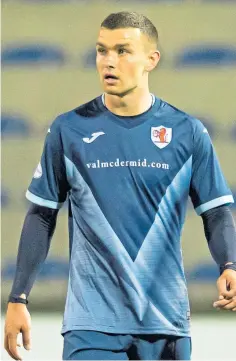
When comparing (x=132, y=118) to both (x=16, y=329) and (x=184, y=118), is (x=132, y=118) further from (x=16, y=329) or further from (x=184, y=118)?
(x=16, y=329)

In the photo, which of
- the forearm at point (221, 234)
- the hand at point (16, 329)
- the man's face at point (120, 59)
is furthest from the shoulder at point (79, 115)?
the hand at point (16, 329)

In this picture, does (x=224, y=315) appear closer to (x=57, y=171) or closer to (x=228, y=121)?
(x=228, y=121)

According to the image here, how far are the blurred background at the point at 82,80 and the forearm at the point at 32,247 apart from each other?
17.1ft

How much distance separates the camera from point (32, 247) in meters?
4.89

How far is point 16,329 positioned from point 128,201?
2.19 ft

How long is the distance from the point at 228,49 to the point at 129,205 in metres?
5.53

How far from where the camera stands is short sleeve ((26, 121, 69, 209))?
4883mm

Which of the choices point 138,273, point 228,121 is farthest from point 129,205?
point 228,121

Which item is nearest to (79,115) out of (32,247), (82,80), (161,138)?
(161,138)

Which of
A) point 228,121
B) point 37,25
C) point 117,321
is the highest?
point 37,25

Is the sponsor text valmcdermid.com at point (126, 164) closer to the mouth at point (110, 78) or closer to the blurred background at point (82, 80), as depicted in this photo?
the mouth at point (110, 78)

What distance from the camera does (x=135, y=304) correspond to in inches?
188

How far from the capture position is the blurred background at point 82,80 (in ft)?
33.3

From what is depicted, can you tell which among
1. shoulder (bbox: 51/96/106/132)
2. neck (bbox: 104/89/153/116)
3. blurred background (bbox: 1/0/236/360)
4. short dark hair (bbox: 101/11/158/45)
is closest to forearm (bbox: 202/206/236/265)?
neck (bbox: 104/89/153/116)
